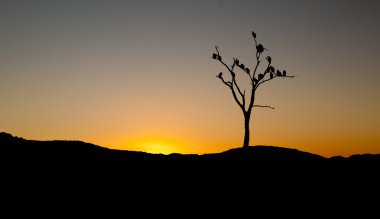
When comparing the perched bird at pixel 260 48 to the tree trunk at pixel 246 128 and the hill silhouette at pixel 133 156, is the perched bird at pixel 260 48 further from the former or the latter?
the hill silhouette at pixel 133 156

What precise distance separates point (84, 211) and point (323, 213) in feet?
27.6

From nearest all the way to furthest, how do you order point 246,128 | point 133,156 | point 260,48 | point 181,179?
point 181,179
point 133,156
point 246,128
point 260,48

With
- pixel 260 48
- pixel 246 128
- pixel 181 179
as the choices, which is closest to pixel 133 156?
pixel 181 179

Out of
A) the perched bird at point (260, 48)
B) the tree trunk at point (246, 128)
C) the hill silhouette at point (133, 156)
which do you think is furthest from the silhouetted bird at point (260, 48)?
the hill silhouette at point (133, 156)

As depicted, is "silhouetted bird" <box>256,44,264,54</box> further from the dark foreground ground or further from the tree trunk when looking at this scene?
the dark foreground ground

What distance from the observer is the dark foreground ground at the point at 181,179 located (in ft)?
47.1

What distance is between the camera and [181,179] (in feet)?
53.5

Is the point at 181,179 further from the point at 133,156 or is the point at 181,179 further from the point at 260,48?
the point at 260,48

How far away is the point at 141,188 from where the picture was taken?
50.1ft

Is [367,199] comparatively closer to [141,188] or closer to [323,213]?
[323,213]

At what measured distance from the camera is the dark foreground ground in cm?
1435

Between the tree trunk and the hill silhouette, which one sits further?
the tree trunk

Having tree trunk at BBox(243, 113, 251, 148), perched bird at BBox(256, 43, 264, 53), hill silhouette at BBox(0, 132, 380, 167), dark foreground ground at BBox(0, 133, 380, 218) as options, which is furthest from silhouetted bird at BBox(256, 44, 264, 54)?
dark foreground ground at BBox(0, 133, 380, 218)

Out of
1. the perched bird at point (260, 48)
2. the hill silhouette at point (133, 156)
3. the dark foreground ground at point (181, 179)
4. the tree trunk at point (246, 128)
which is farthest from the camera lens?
the perched bird at point (260, 48)
